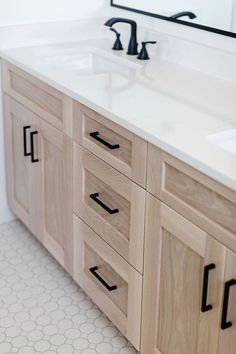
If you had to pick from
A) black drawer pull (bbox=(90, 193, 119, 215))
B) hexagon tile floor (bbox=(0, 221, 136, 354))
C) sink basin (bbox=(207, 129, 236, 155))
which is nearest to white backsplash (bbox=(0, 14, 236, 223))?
hexagon tile floor (bbox=(0, 221, 136, 354))

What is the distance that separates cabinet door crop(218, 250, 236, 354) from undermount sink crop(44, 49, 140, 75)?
1085 mm

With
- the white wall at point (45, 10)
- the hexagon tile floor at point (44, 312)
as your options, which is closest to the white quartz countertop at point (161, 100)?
the white wall at point (45, 10)

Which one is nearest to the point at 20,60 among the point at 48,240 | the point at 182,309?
the point at 48,240

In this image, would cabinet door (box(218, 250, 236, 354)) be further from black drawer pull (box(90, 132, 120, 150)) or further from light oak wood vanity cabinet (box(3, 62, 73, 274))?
light oak wood vanity cabinet (box(3, 62, 73, 274))

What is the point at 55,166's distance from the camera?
7.86ft

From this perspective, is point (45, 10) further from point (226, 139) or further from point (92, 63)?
point (226, 139)

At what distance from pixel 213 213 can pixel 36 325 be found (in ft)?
3.41

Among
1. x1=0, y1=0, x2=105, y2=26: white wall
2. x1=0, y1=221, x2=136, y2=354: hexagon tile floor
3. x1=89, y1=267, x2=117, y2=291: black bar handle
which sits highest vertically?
x1=0, y1=0, x2=105, y2=26: white wall

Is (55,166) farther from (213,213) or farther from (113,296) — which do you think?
(213,213)

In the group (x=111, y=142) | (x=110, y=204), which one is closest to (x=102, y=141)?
(x=111, y=142)

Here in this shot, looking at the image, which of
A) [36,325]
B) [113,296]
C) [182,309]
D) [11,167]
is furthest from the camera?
[11,167]

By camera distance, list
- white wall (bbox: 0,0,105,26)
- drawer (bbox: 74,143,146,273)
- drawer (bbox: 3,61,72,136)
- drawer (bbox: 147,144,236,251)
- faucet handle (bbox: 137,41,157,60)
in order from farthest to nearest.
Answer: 1. white wall (bbox: 0,0,105,26)
2. faucet handle (bbox: 137,41,157,60)
3. drawer (bbox: 3,61,72,136)
4. drawer (bbox: 74,143,146,273)
5. drawer (bbox: 147,144,236,251)

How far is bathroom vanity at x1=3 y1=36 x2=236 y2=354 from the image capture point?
5.09 feet

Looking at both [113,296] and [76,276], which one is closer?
[113,296]
